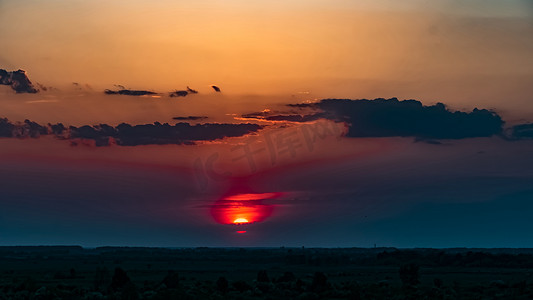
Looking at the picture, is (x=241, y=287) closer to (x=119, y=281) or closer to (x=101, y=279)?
(x=119, y=281)

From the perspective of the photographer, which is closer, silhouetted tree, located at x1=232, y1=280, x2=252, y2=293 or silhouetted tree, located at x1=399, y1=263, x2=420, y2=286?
silhouetted tree, located at x1=232, y1=280, x2=252, y2=293

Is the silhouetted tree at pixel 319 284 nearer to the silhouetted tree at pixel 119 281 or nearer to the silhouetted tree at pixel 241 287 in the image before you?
the silhouetted tree at pixel 241 287

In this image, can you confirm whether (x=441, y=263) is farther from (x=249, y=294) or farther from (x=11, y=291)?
(x=11, y=291)

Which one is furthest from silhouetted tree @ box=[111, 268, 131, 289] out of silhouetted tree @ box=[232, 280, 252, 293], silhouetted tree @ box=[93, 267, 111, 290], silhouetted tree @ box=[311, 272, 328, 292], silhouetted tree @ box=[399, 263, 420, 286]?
silhouetted tree @ box=[399, 263, 420, 286]

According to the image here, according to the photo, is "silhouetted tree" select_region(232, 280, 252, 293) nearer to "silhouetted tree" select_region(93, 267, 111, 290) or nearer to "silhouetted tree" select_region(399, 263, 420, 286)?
"silhouetted tree" select_region(93, 267, 111, 290)

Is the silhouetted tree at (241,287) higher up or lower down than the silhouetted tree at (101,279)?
lower down

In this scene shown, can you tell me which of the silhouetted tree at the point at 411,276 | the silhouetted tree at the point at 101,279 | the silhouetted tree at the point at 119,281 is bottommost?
the silhouetted tree at the point at 119,281

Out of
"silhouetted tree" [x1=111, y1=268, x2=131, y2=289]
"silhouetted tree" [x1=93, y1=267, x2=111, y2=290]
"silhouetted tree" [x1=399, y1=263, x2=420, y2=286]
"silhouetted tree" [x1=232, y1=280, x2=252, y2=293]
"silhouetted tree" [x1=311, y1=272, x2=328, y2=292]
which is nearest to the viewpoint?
"silhouetted tree" [x1=311, y1=272, x2=328, y2=292]

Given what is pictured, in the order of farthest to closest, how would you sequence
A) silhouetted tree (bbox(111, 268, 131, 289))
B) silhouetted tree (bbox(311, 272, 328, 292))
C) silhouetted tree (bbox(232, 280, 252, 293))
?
silhouetted tree (bbox(232, 280, 252, 293)) → silhouetted tree (bbox(111, 268, 131, 289)) → silhouetted tree (bbox(311, 272, 328, 292))

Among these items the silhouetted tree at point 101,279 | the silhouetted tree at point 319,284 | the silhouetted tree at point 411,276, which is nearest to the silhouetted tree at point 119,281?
the silhouetted tree at point 101,279

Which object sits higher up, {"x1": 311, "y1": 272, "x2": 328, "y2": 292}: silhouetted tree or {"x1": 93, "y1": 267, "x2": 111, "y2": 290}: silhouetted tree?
{"x1": 93, "y1": 267, "x2": 111, "y2": 290}: silhouetted tree

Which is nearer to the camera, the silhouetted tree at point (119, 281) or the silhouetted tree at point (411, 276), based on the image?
the silhouetted tree at point (119, 281)

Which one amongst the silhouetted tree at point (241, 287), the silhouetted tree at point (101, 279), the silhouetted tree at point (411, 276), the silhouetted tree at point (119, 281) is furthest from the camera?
the silhouetted tree at point (411, 276)

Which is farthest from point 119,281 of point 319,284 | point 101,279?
point 319,284
